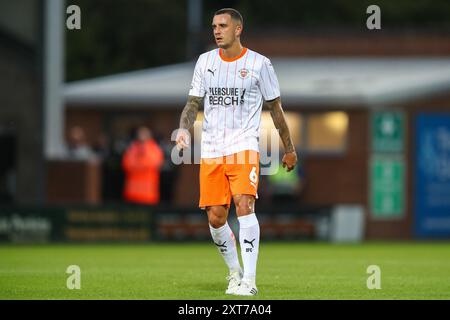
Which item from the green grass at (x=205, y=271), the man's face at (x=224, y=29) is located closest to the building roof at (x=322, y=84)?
the green grass at (x=205, y=271)

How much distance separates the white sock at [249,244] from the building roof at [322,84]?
1626 centimetres

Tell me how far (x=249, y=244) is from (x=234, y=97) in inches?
50.0

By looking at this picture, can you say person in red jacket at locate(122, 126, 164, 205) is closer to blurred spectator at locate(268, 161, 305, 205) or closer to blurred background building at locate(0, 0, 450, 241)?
blurred background building at locate(0, 0, 450, 241)

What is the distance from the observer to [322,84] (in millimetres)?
29750

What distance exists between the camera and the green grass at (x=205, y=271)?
1181cm

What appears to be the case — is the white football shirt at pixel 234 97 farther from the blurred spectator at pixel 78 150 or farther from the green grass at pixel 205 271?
the blurred spectator at pixel 78 150

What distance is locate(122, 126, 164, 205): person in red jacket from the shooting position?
82.8 ft

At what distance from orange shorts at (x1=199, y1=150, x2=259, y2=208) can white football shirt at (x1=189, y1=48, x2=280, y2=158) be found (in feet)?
0.22

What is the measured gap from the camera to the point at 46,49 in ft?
85.6

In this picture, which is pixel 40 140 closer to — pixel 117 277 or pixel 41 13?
pixel 41 13

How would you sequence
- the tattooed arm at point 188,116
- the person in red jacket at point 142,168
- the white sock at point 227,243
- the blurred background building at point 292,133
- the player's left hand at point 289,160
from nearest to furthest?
the tattooed arm at point 188,116
the player's left hand at point 289,160
the white sock at point 227,243
the blurred background building at point 292,133
the person in red jacket at point 142,168

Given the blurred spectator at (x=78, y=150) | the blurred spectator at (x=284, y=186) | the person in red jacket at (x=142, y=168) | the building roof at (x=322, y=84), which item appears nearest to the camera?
the person in red jacket at (x=142, y=168)

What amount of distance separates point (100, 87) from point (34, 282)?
19.7 meters
